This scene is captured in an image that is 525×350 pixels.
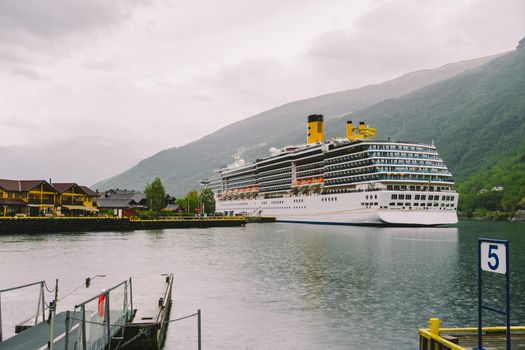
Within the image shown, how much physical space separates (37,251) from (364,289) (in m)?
40.2

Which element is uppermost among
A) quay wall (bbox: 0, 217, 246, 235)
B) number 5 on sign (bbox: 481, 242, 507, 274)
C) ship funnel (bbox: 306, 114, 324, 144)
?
ship funnel (bbox: 306, 114, 324, 144)

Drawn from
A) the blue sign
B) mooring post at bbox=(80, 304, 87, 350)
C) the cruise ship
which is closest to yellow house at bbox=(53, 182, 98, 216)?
the cruise ship

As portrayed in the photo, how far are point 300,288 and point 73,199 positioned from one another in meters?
103

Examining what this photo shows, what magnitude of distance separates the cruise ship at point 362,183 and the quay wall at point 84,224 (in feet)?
88.4

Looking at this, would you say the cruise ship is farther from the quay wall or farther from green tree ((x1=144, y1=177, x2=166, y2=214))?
green tree ((x1=144, y1=177, x2=166, y2=214))

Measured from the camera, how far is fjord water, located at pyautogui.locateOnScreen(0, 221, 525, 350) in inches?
812

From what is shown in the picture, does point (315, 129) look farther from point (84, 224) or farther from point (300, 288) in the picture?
point (300, 288)

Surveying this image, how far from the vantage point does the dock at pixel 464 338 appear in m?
14.1

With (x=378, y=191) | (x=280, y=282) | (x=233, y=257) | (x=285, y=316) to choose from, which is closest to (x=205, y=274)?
(x=280, y=282)

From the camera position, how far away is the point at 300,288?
30641mm

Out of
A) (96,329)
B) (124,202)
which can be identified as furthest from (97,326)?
(124,202)

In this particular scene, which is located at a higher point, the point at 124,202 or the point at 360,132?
the point at 360,132

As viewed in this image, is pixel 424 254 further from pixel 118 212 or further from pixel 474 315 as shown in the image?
pixel 118 212

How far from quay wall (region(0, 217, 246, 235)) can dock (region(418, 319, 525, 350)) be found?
89061 millimetres
